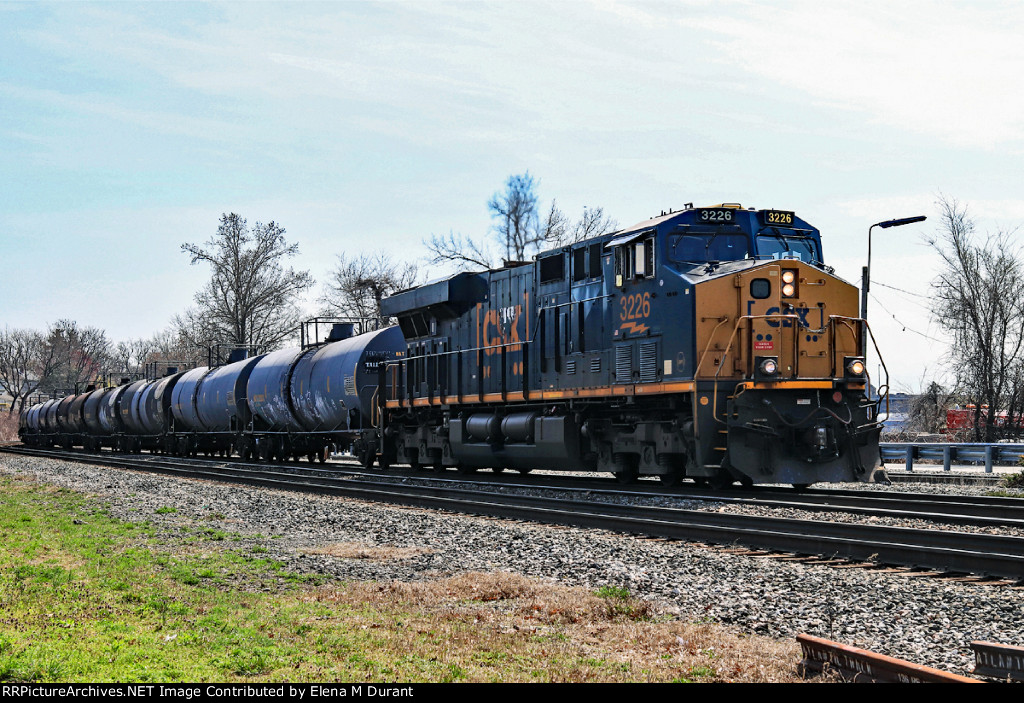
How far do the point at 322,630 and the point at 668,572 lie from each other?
11.7 ft

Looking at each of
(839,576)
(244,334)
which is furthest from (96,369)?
(839,576)

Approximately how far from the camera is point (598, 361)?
17.5 metres

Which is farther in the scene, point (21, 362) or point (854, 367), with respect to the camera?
point (21, 362)

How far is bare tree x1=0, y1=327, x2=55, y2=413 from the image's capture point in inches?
4215

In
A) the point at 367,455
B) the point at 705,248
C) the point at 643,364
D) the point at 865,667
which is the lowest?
the point at 865,667

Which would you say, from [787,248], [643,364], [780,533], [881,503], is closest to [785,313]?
[787,248]

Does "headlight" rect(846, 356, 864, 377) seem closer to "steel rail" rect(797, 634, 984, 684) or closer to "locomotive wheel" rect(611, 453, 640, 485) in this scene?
"locomotive wheel" rect(611, 453, 640, 485)

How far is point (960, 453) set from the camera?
25.0 meters

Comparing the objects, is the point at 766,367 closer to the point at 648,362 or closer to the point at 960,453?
the point at 648,362

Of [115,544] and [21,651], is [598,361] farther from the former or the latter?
[21,651]

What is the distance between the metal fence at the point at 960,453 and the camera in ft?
77.9

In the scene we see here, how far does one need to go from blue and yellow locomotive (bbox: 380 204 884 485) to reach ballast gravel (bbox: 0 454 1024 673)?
156 inches

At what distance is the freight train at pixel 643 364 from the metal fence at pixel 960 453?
8.82 metres

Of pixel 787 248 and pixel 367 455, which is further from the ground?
pixel 787 248
